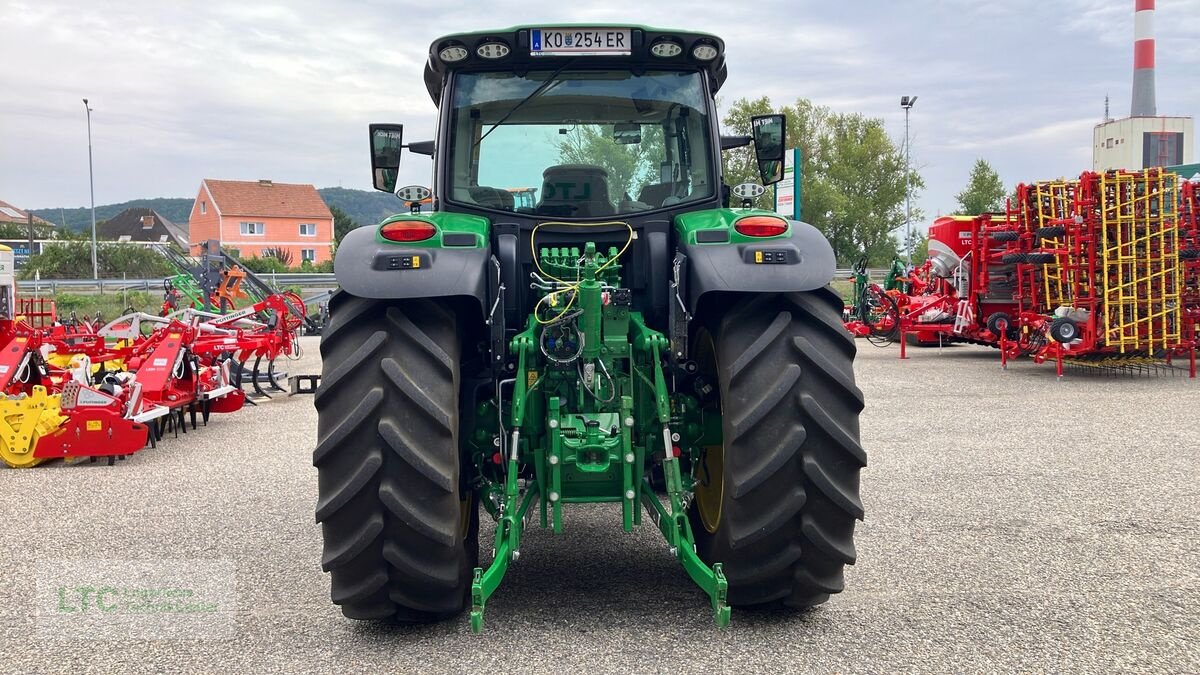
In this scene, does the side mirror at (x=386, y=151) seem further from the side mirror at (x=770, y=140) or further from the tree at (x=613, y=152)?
the side mirror at (x=770, y=140)

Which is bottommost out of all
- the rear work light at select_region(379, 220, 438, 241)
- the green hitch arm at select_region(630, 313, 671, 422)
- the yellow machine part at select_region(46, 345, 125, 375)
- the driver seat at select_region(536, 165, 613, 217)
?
the yellow machine part at select_region(46, 345, 125, 375)

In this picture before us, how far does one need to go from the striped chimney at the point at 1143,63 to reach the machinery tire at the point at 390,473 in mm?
48381

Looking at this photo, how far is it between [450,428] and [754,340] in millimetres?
1185

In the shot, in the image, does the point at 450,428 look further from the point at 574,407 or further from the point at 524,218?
the point at 524,218

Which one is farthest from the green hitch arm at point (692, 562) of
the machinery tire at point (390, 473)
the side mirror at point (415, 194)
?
the side mirror at point (415, 194)

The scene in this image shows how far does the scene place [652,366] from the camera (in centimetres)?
402

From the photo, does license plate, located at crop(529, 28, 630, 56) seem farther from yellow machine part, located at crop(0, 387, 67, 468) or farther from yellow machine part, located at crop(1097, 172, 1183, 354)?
yellow machine part, located at crop(1097, 172, 1183, 354)

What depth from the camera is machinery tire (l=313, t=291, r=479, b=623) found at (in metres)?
3.43

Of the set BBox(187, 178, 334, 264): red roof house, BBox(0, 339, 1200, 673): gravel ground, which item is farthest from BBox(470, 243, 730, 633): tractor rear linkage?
BBox(187, 178, 334, 264): red roof house

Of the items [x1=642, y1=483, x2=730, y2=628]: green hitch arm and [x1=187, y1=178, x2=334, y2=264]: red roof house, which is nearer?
[x1=642, y1=483, x2=730, y2=628]: green hitch arm

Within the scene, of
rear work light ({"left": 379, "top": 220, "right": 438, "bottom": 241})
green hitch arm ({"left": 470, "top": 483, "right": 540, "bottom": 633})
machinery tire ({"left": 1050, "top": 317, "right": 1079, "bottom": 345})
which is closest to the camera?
green hitch arm ({"left": 470, "top": 483, "right": 540, "bottom": 633})

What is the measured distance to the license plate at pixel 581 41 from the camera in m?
4.27

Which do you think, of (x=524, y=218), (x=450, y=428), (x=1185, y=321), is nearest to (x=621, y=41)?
(x=524, y=218)

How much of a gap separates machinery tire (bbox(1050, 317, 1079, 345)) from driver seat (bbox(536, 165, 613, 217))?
34.1 feet
